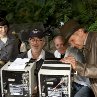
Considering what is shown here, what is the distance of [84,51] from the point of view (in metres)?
4.11

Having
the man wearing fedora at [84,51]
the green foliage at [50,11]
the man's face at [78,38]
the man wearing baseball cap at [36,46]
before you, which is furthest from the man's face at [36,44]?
the green foliage at [50,11]

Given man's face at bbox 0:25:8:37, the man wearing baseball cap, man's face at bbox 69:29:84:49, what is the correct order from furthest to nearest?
1. man's face at bbox 0:25:8:37
2. the man wearing baseball cap
3. man's face at bbox 69:29:84:49

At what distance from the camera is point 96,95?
13.3ft

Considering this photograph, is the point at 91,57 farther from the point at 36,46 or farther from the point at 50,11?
the point at 50,11

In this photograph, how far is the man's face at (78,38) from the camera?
4.15m

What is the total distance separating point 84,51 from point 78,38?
0.17 metres

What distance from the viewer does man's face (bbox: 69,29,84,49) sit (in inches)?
163

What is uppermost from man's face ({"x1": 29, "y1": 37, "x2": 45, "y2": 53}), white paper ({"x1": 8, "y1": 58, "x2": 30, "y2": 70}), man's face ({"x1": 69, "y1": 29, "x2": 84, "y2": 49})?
man's face ({"x1": 69, "y1": 29, "x2": 84, "y2": 49})

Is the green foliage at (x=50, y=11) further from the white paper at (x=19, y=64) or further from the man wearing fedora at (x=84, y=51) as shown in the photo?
the white paper at (x=19, y=64)

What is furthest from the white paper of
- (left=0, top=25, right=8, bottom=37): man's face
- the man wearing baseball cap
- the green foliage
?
the green foliage

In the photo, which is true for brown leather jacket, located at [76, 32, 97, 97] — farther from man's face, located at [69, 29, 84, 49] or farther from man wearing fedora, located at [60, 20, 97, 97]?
man's face, located at [69, 29, 84, 49]

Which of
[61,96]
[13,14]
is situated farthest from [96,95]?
[13,14]

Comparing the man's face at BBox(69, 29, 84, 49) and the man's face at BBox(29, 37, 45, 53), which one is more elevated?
the man's face at BBox(69, 29, 84, 49)

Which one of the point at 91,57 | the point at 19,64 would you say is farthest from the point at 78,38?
the point at 19,64
